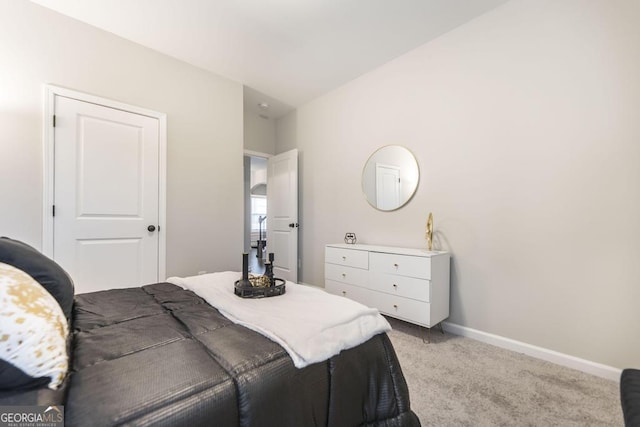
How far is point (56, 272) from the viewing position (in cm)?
114

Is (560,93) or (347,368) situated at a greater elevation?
(560,93)

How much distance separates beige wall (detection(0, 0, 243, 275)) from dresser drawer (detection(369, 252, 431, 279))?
1.82 m

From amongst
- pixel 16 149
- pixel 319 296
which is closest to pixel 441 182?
pixel 319 296

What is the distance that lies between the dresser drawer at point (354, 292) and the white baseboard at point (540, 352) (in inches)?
27.4

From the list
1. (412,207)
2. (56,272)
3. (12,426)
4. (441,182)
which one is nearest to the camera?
(12,426)

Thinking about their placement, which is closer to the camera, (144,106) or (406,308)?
(406,308)

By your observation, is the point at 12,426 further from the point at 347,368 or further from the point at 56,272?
the point at 347,368

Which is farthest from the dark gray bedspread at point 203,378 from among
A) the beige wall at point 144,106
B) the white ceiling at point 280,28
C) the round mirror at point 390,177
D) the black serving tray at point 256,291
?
the white ceiling at point 280,28

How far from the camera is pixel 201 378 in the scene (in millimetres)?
734

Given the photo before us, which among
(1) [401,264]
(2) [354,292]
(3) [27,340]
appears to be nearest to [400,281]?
(1) [401,264]

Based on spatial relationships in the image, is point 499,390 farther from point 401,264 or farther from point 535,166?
point 535,166

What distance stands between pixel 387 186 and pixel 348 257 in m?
0.90

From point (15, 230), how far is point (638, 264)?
4393 mm

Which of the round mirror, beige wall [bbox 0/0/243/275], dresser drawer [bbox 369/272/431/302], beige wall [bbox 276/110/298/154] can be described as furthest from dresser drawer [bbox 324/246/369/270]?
beige wall [bbox 276/110/298/154]
